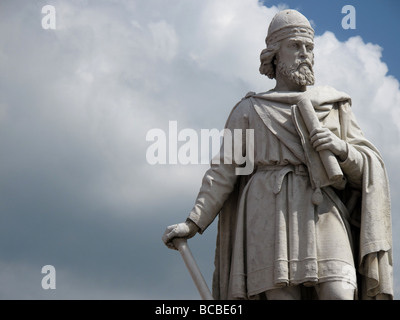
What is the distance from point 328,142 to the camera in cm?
1736

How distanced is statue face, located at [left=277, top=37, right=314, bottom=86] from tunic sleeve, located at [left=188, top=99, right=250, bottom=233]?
30.0 inches

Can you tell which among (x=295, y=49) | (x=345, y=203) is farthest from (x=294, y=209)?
(x=295, y=49)

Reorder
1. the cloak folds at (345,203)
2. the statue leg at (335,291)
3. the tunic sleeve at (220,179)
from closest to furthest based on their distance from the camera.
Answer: the statue leg at (335,291), the cloak folds at (345,203), the tunic sleeve at (220,179)

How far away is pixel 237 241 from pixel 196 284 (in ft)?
2.75

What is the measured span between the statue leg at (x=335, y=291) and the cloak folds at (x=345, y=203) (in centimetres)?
46

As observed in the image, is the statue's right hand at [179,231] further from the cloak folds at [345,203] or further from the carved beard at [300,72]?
the carved beard at [300,72]

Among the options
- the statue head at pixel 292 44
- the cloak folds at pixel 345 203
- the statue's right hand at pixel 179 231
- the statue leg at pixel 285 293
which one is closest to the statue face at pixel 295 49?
the statue head at pixel 292 44

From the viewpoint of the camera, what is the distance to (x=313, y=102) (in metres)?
18.0

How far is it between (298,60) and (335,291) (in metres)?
3.46

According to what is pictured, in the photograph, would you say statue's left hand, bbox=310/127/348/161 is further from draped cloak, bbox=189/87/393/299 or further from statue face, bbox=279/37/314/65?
statue face, bbox=279/37/314/65

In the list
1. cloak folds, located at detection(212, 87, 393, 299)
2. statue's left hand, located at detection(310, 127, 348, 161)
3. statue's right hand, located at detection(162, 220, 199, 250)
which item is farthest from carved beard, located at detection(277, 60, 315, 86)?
statue's right hand, located at detection(162, 220, 199, 250)

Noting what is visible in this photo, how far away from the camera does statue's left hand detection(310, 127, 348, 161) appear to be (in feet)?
56.9

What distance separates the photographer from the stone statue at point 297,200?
1705 centimetres
